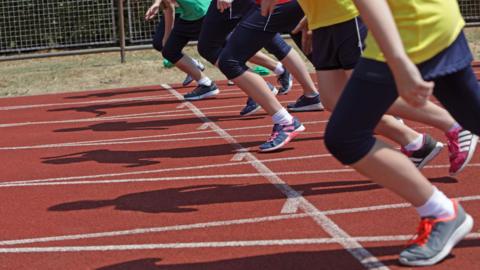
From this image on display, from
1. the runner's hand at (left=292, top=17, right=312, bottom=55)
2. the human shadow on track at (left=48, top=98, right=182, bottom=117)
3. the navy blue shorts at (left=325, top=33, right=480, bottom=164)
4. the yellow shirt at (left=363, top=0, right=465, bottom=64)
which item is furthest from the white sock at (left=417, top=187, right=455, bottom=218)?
the human shadow on track at (left=48, top=98, right=182, bottom=117)

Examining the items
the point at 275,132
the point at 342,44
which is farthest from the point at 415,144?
the point at 275,132

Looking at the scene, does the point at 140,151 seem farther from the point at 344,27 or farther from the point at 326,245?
the point at 326,245

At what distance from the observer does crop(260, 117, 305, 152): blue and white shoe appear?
7258 mm

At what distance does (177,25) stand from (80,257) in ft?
21.0

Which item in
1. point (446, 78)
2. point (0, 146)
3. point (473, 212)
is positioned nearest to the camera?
point (446, 78)

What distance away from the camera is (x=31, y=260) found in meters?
4.75

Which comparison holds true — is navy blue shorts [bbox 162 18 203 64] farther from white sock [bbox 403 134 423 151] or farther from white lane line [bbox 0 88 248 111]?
white sock [bbox 403 134 423 151]

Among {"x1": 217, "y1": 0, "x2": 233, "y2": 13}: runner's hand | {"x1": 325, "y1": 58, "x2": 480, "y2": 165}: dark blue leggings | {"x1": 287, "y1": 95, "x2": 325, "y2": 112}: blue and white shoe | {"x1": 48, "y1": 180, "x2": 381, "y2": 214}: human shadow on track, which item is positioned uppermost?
{"x1": 325, "y1": 58, "x2": 480, "y2": 165}: dark blue leggings

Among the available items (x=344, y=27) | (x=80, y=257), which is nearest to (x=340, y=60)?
(x=344, y=27)

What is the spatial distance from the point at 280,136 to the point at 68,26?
36.8 ft

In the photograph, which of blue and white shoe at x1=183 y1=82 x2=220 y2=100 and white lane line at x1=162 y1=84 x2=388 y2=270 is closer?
white lane line at x1=162 y1=84 x2=388 y2=270

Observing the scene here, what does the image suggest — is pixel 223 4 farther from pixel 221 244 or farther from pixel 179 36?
pixel 179 36

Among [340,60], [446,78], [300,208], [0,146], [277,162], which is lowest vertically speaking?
[0,146]

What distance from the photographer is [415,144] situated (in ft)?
18.1
